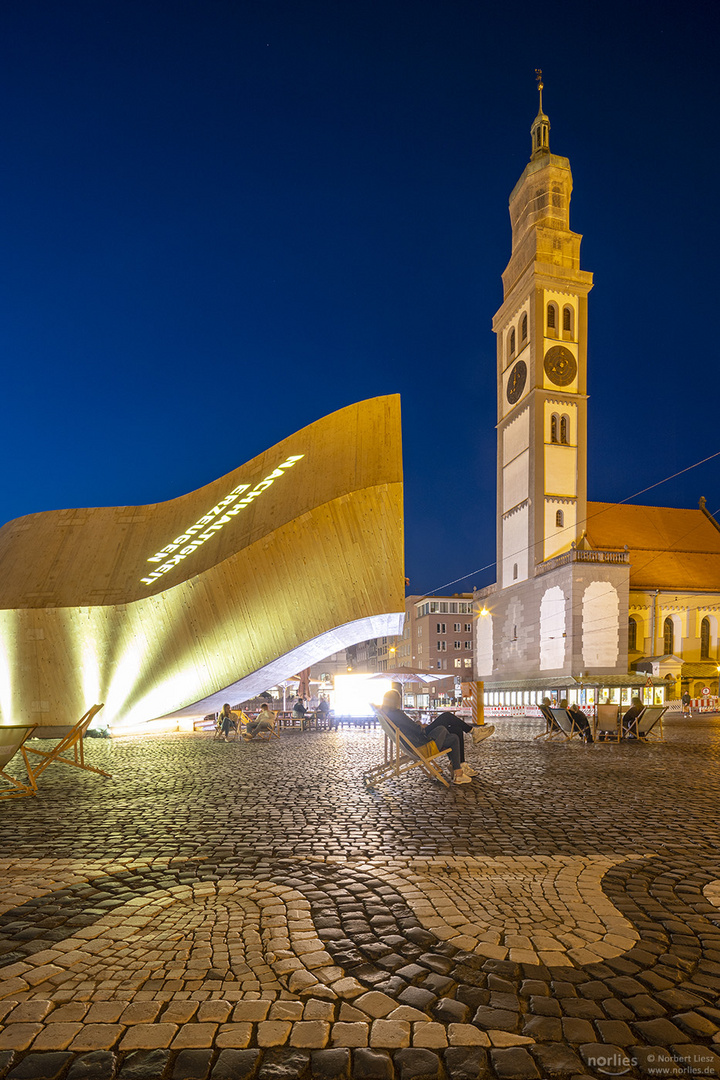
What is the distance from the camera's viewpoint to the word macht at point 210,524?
1644 centimetres

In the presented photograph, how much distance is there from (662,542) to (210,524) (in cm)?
3709

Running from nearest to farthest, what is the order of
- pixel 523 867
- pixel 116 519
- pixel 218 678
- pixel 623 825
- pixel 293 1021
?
pixel 293 1021 → pixel 523 867 → pixel 623 825 → pixel 218 678 → pixel 116 519

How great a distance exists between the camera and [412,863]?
4273 millimetres

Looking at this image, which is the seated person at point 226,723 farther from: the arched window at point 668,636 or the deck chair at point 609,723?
the arched window at point 668,636

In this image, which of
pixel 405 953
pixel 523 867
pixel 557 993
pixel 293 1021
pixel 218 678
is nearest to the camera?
pixel 293 1021

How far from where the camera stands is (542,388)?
4012cm

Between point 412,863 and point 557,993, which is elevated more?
point 557,993

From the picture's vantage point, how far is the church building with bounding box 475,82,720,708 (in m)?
35.1

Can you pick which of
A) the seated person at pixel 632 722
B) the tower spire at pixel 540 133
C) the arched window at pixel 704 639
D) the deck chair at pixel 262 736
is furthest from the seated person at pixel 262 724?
the tower spire at pixel 540 133

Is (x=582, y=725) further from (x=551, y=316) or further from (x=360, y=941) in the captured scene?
(x=551, y=316)

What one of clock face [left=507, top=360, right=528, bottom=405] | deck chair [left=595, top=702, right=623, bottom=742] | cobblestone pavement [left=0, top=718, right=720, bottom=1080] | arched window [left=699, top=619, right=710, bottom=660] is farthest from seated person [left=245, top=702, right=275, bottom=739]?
arched window [left=699, top=619, right=710, bottom=660]

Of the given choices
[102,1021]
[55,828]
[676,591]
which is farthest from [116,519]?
[676,591]

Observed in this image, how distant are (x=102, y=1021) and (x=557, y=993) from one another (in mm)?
1713

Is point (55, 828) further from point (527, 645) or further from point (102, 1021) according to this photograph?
point (527, 645)
